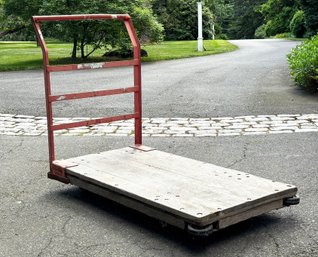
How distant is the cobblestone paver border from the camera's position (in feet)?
26.2

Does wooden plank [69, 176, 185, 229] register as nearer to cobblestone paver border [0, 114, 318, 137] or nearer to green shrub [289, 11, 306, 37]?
cobblestone paver border [0, 114, 318, 137]

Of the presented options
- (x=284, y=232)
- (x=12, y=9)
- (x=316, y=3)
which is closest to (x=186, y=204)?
(x=284, y=232)

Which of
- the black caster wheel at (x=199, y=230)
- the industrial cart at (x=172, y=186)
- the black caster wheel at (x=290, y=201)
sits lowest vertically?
the black caster wheel at (x=290, y=201)

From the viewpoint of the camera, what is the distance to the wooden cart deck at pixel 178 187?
4148mm

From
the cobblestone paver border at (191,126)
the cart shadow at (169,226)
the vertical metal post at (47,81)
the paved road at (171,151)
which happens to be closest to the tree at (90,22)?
the paved road at (171,151)

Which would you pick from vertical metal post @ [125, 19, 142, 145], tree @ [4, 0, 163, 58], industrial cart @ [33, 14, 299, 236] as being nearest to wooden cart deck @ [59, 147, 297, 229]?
industrial cart @ [33, 14, 299, 236]

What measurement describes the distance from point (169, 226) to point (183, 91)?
723cm

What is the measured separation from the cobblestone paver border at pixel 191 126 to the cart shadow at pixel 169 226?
275 cm

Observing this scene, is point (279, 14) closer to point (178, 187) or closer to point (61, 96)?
point (61, 96)

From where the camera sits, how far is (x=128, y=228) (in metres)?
4.55

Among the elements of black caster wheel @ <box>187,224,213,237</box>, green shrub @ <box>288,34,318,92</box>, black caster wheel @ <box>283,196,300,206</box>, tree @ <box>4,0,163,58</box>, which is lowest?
black caster wheel @ <box>283,196,300,206</box>

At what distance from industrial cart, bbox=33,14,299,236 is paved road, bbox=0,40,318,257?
0.17 meters

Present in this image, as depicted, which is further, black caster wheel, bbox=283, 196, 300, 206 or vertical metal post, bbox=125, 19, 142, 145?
vertical metal post, bbox=125, 19, 142, 145

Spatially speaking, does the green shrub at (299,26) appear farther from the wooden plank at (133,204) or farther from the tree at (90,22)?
the wooden plank at (133,204)
